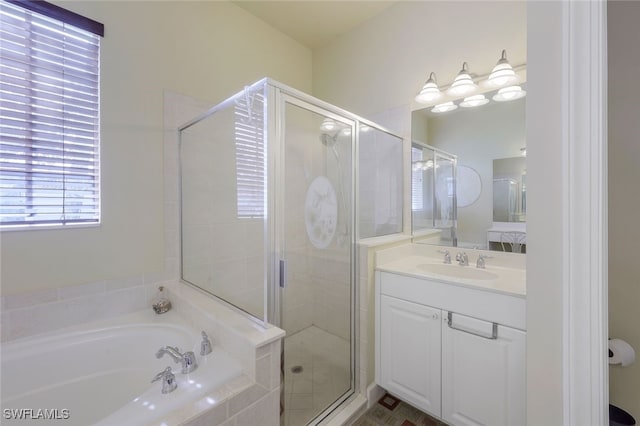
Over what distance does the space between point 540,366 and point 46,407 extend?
206cm

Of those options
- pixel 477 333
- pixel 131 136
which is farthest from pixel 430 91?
pixel 131 136

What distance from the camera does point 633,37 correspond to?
35.9 inches

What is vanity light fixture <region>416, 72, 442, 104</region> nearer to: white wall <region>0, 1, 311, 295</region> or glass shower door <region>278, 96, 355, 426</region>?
glass shower door <region>278, 96, 355, 426</region>

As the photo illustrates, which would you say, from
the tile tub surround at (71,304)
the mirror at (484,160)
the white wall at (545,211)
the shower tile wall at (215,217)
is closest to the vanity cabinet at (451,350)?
the white wall at (545,211)

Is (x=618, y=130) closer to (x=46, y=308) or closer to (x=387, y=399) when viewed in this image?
(x=387, y=399)

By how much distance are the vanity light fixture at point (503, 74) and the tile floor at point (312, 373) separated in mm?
1934

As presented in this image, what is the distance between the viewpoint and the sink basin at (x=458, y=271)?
156cm

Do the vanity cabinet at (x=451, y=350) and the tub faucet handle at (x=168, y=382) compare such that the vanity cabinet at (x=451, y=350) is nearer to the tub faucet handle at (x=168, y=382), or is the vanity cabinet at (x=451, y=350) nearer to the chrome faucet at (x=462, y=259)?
the chrome faucet at (x=462, y=259)

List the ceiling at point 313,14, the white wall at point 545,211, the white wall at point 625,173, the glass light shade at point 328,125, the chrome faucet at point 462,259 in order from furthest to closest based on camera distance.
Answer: the ceiling at point 313,14 < the chrome faucet at point 462,259 < the glass light shade at point 328,125 < the white wall at point 625,173 < the white wall at point 545,211

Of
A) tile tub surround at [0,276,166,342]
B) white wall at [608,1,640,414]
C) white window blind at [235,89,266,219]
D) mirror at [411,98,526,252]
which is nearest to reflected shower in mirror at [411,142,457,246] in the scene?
mirror at [411,98,526,252]

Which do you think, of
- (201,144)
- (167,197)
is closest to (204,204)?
(167,197)

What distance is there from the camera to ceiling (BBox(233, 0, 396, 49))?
6.85 ft

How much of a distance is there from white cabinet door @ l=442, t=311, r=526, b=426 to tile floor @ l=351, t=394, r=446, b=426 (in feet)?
0.68

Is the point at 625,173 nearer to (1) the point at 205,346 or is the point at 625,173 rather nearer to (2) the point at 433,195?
(2) the point at 433,195
